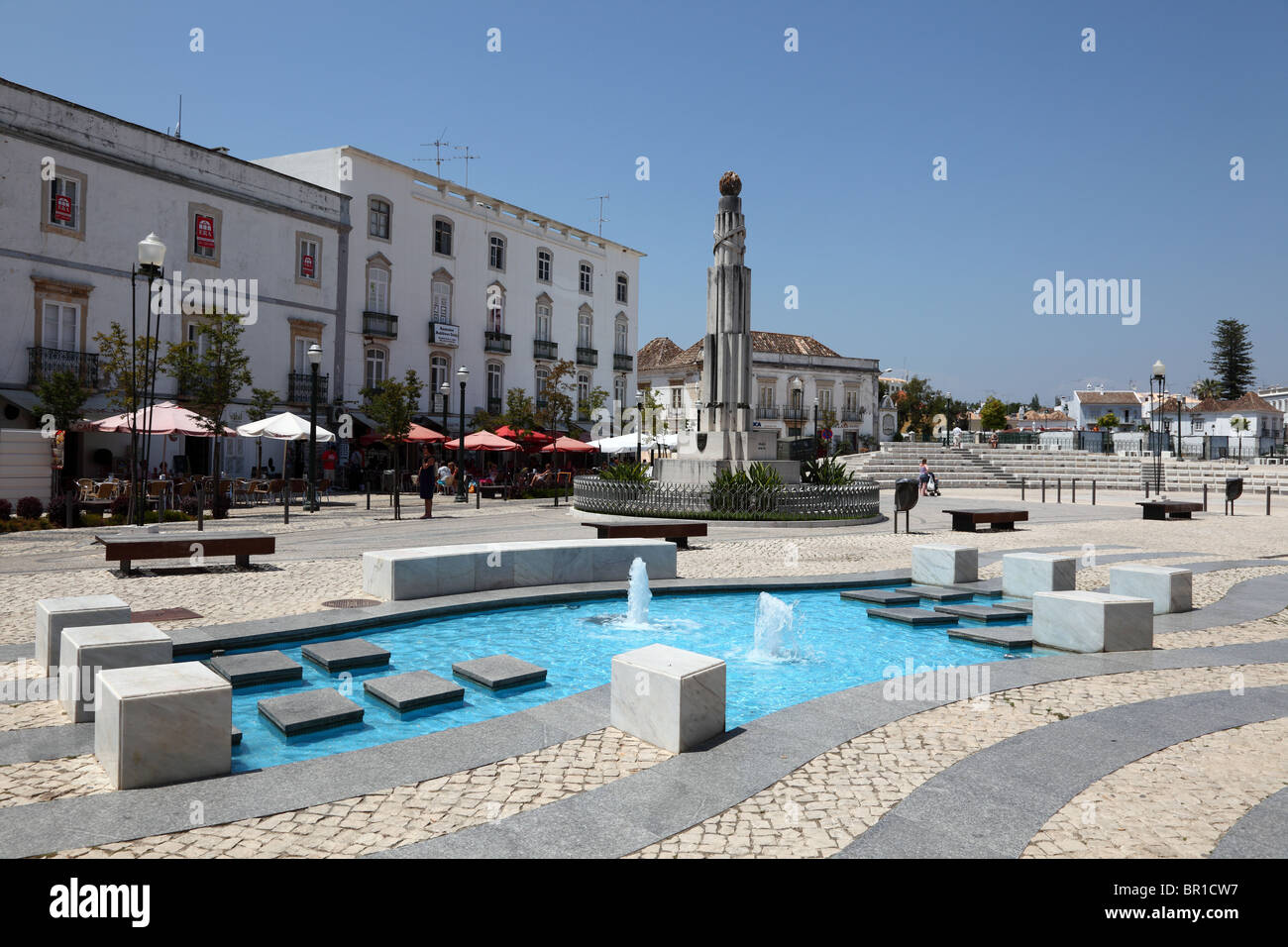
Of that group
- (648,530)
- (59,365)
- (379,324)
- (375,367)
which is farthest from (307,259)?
(648,530)

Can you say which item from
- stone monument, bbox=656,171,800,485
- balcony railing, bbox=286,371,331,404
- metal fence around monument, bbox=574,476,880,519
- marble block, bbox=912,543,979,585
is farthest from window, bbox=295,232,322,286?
marble block, bbox=912,543,979,585

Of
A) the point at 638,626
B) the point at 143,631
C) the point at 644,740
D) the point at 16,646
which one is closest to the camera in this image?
the point at 644,740

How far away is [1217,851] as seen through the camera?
3.72 metres

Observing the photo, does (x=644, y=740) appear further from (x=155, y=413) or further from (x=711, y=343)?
(x=155, y=413)

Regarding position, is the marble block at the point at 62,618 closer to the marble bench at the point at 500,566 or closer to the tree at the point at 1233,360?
the marble bench at the point at 500,566

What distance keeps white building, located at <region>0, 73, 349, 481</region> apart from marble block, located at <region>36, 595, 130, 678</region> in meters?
22.4

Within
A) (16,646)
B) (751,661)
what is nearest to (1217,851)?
(751,661)

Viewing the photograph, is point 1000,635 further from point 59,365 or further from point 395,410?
point 59,365

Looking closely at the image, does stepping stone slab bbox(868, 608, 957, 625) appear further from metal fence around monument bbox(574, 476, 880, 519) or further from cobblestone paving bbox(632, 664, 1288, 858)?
metal fence around monument bbox(574, 476, 880, 519)

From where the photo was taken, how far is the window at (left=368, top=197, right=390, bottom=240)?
38.5 m

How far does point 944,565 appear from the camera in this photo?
458 inches

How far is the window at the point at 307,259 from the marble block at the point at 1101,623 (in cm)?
3420

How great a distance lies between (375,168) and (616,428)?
73.5 feet

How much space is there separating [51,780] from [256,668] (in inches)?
87.4
